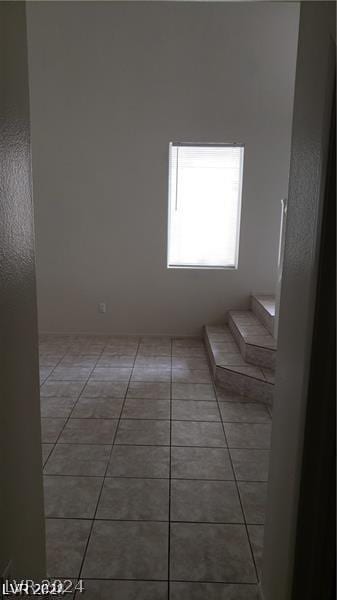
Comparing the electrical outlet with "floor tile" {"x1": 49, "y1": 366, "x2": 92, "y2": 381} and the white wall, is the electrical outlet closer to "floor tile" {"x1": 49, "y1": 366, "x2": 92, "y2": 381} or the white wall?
"floor tile" {"x1": 49, "y1": 366, "x2": 92, "y2": 381}

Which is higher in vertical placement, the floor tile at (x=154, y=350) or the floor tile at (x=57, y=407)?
the floor tile at (x=154, y=350)

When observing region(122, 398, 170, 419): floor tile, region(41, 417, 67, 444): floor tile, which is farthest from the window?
region(41, 417, 67, 444): floor tile

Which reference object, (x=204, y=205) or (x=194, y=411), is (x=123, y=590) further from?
(x=204, y=205)

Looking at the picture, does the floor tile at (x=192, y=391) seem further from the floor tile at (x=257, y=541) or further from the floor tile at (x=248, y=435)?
the floor tile at (x=257, y=541)

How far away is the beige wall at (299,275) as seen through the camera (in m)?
1.22

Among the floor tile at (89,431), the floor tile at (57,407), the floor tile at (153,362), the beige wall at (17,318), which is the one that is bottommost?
the floor tile at (89,431)

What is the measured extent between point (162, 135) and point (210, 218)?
41.6 inches

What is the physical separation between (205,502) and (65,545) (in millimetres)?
743

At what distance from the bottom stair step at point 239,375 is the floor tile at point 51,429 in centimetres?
142

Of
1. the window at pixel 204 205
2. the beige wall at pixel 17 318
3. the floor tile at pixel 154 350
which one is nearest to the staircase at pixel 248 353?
the floor tile at pixel 154 350

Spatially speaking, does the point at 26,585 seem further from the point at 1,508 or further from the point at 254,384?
the point at 254,384

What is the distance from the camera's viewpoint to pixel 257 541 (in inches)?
82.4

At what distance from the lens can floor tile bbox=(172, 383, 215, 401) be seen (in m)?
3.71

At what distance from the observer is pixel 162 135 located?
487cm
